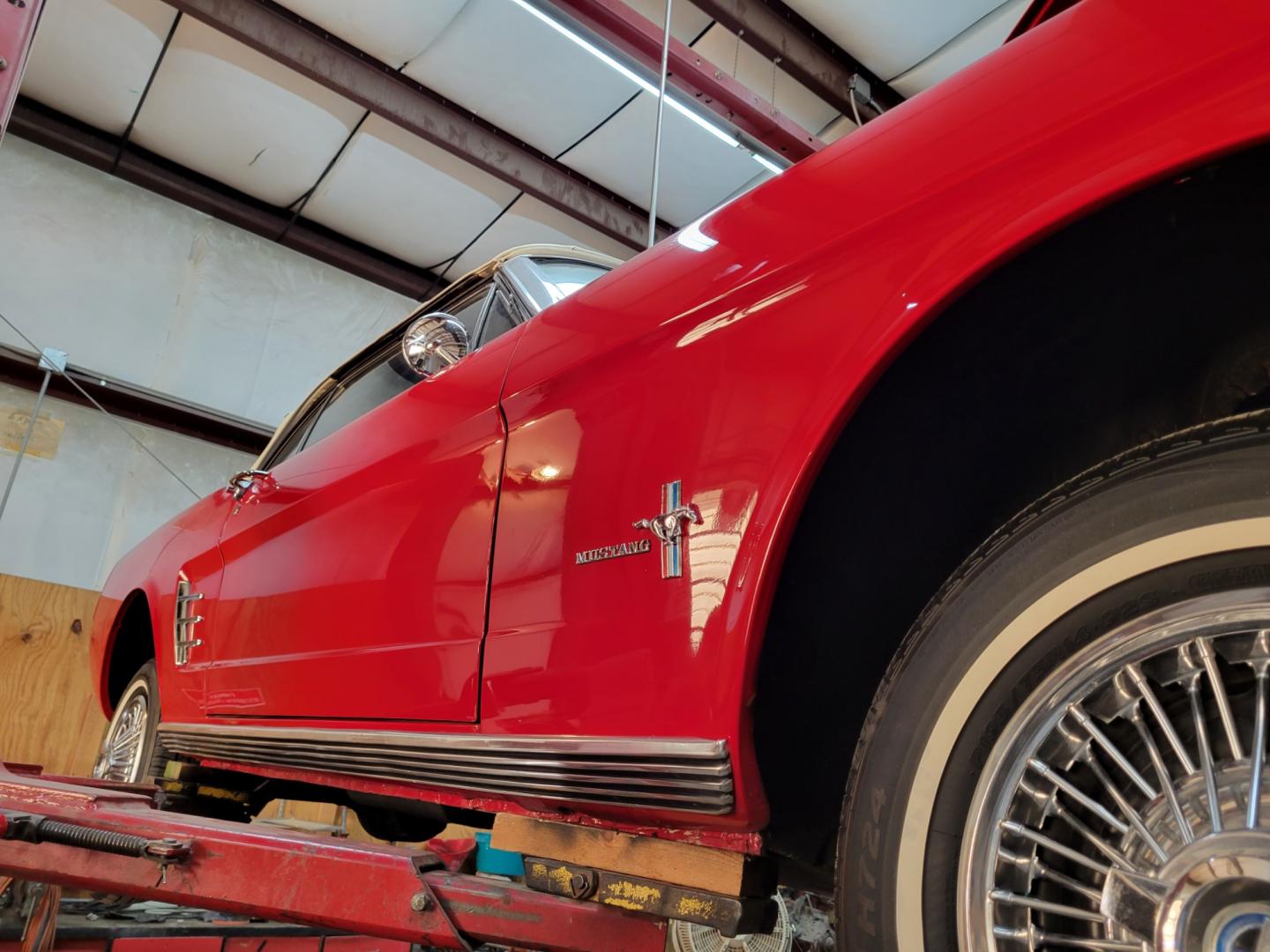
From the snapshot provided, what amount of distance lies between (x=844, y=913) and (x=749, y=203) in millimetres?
868

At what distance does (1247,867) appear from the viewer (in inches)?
27.6

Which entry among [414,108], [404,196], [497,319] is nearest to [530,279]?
[497,319]

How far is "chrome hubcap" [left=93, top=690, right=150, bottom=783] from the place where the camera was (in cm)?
298

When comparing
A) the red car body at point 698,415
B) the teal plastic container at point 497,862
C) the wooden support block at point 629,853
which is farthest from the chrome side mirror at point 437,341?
the teal plastic container at point 497,862

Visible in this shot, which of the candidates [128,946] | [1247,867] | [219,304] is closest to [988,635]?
[1247,867]

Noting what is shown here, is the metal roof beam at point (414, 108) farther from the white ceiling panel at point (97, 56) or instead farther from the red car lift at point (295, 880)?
the red car lift at point (295, 880)

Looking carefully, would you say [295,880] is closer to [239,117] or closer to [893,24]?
[893,24]

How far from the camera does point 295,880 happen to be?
4.95 feet

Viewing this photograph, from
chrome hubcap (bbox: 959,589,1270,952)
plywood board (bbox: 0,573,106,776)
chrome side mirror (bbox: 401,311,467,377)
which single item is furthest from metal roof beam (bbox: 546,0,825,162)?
plywood board (bbox: 0,573,106,776)

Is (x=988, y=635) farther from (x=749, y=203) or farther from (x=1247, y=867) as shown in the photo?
(x=749, y=203)

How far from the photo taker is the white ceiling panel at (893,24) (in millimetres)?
5000

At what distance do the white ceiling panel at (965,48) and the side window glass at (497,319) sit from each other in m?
3.62

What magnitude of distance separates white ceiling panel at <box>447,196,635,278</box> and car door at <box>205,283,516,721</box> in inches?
187

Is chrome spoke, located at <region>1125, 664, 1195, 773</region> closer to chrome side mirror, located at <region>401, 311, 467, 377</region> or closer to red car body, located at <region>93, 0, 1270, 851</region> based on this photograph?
red car body, located at <region>93, 0, 1270, 851</region>
